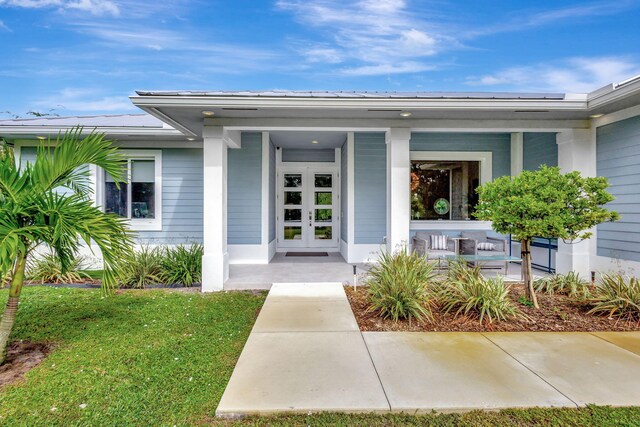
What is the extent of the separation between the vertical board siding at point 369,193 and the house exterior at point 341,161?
0.03 m

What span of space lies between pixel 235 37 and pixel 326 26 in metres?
3.80

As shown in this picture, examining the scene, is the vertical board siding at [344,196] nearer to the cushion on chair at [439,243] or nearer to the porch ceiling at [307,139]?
the porch ceiling at [307,139]

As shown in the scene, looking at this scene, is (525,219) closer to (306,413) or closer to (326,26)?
(306,413)

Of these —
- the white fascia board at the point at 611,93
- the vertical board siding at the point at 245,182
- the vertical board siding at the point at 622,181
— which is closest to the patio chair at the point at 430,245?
the vertical board siding at the point at 622,181

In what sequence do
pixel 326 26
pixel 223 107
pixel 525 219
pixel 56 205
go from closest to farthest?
pixel 56 205
pixel 525 219
pixel 223 107
pixel 326 26

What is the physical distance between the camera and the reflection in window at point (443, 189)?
27.7 feet

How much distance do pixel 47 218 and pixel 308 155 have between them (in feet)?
24.6

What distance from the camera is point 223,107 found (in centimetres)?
512

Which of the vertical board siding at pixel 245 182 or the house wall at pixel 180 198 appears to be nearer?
the house wall at pixel 180 198

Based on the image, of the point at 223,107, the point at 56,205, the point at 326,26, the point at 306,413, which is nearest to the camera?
the point at 306,413

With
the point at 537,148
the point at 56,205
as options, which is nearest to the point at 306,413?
the point at 56,205

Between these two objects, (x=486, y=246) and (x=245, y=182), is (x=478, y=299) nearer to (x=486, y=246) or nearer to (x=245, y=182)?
(x=486, y=246)

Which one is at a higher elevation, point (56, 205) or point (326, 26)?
point (326, 26)

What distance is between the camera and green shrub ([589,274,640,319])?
4254 millimetres
